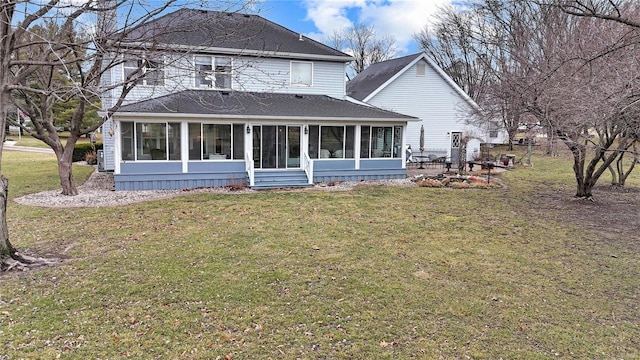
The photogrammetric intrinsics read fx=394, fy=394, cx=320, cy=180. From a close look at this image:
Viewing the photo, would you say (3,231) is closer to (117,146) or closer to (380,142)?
(117,146)

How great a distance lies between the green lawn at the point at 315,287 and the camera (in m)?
4.07

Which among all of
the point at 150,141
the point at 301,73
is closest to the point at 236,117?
the point at 150,141

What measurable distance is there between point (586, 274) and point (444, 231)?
2.92 metres

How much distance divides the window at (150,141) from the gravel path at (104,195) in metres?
1.36

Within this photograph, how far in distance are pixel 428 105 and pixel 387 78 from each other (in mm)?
2958

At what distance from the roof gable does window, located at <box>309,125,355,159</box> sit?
6.49m

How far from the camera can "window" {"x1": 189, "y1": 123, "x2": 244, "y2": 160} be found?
46.5ft

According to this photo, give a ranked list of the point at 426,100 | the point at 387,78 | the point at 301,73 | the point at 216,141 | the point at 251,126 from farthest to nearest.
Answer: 1. the point at 426,100
2. the point at 387,78
3. the point at 301,73
4. the point at 251,126
5. the point at 216,141

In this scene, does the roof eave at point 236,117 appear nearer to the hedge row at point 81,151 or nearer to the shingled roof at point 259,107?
the shingled roof at point 259,107

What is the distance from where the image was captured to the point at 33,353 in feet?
12.3

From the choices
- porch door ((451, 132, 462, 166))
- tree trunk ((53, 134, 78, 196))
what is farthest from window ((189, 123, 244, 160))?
porch door ((451, 132, 462, 166))

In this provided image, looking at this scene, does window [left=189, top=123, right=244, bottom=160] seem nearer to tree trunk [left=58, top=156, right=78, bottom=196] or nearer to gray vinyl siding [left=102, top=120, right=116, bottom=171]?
tree trunk [left=58, top=156, right=78, bottom=196]

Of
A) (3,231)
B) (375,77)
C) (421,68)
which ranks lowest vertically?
(3,231)

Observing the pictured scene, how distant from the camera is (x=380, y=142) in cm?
1662
